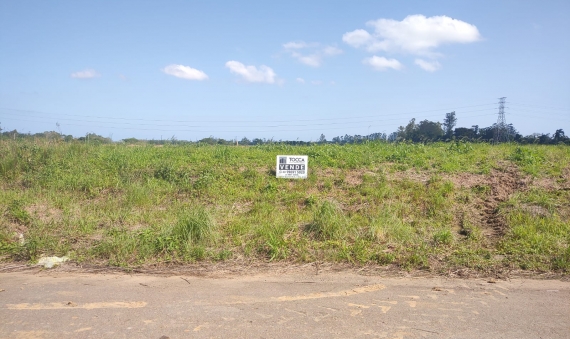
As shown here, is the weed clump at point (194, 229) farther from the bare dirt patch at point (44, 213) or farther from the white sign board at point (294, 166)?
the white sign board at point (294, 166)

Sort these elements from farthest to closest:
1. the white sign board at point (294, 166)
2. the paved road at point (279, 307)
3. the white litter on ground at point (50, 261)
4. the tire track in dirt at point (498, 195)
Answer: the white sign board at point (294, 166)
the tire track in dirt at point (498, 195)
the white litter on ground at point (50, 261)
the paved road at point (279, 307)

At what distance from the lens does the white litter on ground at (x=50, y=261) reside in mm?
5887

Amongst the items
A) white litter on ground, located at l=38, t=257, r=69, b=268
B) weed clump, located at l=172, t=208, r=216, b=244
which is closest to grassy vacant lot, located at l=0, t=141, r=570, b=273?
weed clump, located at l=172, t=208, r=216, b=244

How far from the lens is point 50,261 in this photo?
5957 millimetres

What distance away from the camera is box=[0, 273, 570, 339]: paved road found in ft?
12.7

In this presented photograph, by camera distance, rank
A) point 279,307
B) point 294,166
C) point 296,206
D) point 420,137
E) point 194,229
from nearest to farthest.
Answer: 1. point 279,307
2. point 194,229
3. point 296,206
4. point 294,166
5. point 420,137

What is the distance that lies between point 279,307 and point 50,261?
358 centimetres

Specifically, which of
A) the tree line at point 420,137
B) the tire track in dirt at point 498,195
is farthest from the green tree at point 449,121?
the tire track in dirt at point 498,195

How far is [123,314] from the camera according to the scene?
4.23m

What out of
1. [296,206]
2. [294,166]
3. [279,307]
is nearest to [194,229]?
[296,206]

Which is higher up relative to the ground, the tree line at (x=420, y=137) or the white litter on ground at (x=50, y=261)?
the tree line at (x=420, y=137)

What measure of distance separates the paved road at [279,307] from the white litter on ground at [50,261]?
354 millimetres

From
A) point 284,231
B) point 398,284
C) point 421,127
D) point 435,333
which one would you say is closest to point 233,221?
point 284,231

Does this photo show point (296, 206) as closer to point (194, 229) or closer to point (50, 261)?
point (194, 229)
